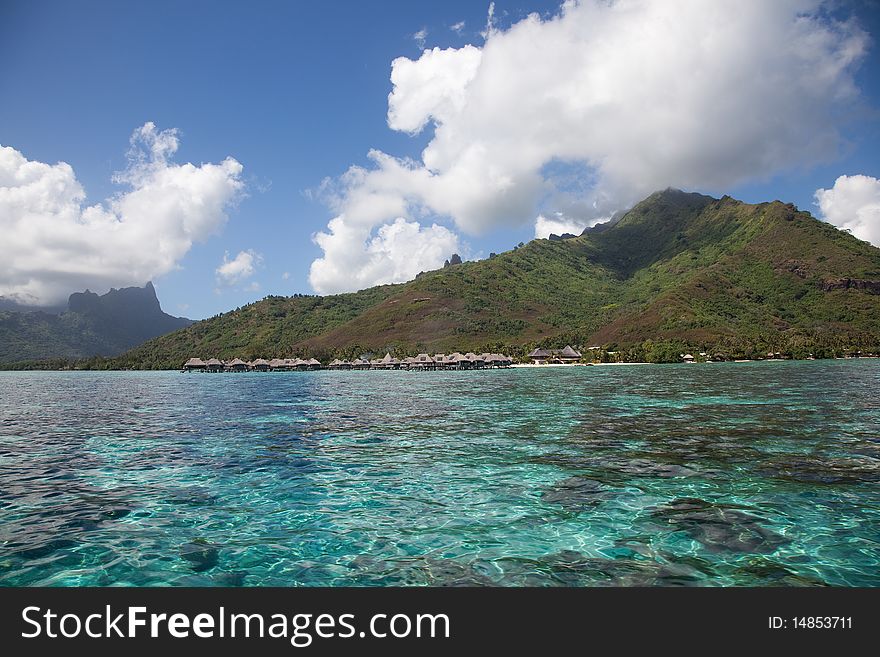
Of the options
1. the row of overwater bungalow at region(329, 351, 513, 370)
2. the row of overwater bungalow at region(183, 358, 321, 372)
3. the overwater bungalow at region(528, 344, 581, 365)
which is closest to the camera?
the row of overwater bungalow at region(329, 351, 513, 370)

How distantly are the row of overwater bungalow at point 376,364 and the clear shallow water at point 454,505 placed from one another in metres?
99.6

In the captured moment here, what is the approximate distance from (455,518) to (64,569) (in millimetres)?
7312

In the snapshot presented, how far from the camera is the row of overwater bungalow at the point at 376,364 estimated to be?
406 ft

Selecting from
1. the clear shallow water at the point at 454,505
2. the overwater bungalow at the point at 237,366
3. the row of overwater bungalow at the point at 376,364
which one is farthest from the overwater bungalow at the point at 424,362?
the clear shallow water at the point at 454,505

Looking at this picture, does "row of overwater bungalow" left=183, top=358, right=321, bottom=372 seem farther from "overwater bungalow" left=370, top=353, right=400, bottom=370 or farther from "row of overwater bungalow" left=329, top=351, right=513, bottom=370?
"overwater bungalow" left=370, top=353, right=400, bottom=370

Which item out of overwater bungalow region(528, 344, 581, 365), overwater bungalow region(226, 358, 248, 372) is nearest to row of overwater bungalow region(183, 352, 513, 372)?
overwater bungalow region(226, 358, 248, 372)

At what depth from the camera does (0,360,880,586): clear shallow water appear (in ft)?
26.5

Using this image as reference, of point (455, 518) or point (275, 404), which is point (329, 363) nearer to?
point (275, 404)

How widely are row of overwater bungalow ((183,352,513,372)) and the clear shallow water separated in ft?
327

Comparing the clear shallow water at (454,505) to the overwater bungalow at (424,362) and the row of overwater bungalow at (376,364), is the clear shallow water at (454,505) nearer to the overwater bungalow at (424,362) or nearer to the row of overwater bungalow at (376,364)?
the row of overwater bungalow at (376,364)

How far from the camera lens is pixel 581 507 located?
36.4ft
